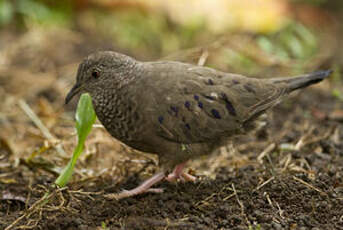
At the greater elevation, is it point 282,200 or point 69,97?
point 69,97

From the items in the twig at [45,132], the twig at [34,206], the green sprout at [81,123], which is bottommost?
the twig at [45,132]

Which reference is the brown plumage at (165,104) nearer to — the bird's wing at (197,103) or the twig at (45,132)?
the bird's wing at (197,103)

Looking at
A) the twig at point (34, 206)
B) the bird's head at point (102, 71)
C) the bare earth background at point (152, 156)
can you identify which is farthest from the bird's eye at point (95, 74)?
the twig at point (34, 206)

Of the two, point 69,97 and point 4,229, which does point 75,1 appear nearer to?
point 69,97

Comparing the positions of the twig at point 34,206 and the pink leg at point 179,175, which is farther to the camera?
the pink leg at point 179,175

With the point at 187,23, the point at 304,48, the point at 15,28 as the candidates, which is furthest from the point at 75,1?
the point at 304,48

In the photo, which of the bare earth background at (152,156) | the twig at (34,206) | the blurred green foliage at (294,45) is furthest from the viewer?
the blurred green foliage at (294,45)
